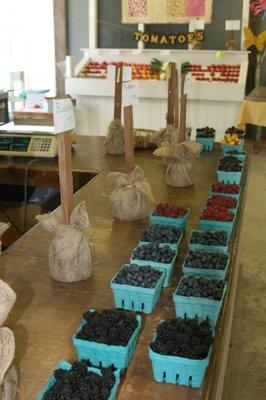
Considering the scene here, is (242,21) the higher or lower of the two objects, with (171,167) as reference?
higher

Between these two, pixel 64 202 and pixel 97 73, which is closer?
pixel 64 202

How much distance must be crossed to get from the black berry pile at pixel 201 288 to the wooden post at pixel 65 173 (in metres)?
0.46

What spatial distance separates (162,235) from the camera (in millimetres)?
1679

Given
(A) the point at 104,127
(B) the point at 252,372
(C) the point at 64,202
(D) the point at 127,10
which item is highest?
(D) the point at 127,10

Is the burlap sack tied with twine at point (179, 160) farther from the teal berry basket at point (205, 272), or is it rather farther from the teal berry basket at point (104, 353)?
the teal berry basket at point (104, 353)

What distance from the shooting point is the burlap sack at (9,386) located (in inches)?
38.0

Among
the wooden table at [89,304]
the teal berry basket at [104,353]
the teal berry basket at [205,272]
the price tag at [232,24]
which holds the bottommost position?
the wooden table at [89,304]

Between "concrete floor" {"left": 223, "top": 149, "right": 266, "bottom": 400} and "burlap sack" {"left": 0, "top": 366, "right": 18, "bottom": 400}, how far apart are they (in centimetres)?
148

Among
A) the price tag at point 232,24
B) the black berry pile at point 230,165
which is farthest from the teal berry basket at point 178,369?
the price tag at point 232,24

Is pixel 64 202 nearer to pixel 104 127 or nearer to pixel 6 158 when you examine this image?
pixel 6 158

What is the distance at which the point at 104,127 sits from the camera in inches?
258

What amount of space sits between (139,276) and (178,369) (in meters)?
0.35

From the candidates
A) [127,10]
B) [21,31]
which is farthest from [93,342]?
[21,31]

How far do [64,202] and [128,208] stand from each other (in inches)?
21.6
